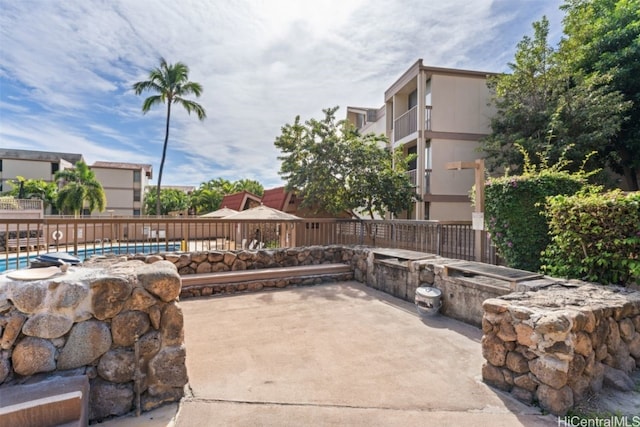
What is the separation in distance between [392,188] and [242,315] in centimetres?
702

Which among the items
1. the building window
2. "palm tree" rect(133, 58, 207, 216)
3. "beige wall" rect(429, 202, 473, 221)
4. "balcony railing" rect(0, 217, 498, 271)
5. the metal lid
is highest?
"palm tree" rect(133, 58, 207, 216)

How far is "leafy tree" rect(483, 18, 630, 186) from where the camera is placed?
376 inches

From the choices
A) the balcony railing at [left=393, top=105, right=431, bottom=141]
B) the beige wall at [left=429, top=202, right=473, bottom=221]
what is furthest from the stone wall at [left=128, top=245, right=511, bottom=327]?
the balcony railing at [left=393, top=105, right=431, bottom=141]

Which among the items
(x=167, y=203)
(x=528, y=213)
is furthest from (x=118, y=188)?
(x=528, y=213)

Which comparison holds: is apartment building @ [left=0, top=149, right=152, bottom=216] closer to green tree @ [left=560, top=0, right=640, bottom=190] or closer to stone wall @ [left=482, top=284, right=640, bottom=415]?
stone wall @ [left=482, top=284, right=640, bottom=415]

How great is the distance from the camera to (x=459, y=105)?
12.2 metres

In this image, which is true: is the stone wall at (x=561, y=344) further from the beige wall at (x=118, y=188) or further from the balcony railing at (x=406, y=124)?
the beige wall at (x=118, y=188)

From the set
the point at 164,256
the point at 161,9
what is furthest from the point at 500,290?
the point at 161,9

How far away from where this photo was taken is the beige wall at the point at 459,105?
1198cm

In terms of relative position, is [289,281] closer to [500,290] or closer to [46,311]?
[500,290]

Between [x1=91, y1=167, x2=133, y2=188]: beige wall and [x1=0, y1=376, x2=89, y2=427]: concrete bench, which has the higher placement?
[x1=91, y1=167, x2=133, y2=188]: beige wall

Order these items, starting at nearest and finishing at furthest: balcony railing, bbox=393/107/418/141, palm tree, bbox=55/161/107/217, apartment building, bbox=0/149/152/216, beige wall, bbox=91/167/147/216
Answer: balcony railing, bbox=393/107/418/141 → palm tree, bbox=55/161/107/217 → apartment building, bbox=0/149/152/216 → beige wall, bbox=91/167/147/216

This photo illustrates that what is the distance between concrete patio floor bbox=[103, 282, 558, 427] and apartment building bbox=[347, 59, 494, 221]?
834 centimetres

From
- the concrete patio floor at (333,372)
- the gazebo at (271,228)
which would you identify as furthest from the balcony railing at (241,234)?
the concrete patio floor at (333,372)
